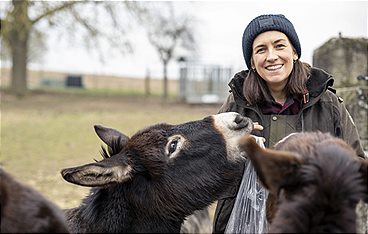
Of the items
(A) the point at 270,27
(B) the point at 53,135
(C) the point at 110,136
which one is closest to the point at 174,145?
(C) the point at 110,136

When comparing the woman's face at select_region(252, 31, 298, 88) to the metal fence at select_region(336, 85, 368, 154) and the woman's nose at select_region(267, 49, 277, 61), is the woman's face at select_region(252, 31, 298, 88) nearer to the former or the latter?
the woman's nose at select_region(267, 49, 277, 61)

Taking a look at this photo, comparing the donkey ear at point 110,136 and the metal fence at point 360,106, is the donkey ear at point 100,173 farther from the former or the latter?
the metal fence at point 360,106

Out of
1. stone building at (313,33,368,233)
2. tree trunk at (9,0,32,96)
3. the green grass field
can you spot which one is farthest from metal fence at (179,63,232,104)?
stone building at (313,33,368,233)

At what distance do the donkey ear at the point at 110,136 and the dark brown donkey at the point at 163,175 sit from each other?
13 millimetres

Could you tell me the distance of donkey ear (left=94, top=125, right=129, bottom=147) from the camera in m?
3.57

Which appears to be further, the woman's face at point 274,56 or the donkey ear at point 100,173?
the woman's face at point 274,56

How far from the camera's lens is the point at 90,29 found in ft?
95.1

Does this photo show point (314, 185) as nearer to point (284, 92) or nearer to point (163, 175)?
point (163, 175)

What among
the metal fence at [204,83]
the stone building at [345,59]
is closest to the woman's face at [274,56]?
the stone building at [345,59]

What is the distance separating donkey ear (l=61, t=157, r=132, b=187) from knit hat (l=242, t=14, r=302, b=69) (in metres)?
1.31

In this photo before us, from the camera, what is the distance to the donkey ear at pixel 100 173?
2898mm

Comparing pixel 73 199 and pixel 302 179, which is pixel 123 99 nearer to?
pixel 73 199

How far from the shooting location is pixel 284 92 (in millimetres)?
3996

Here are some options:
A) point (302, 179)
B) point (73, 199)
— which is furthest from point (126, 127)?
point (302, 179)
